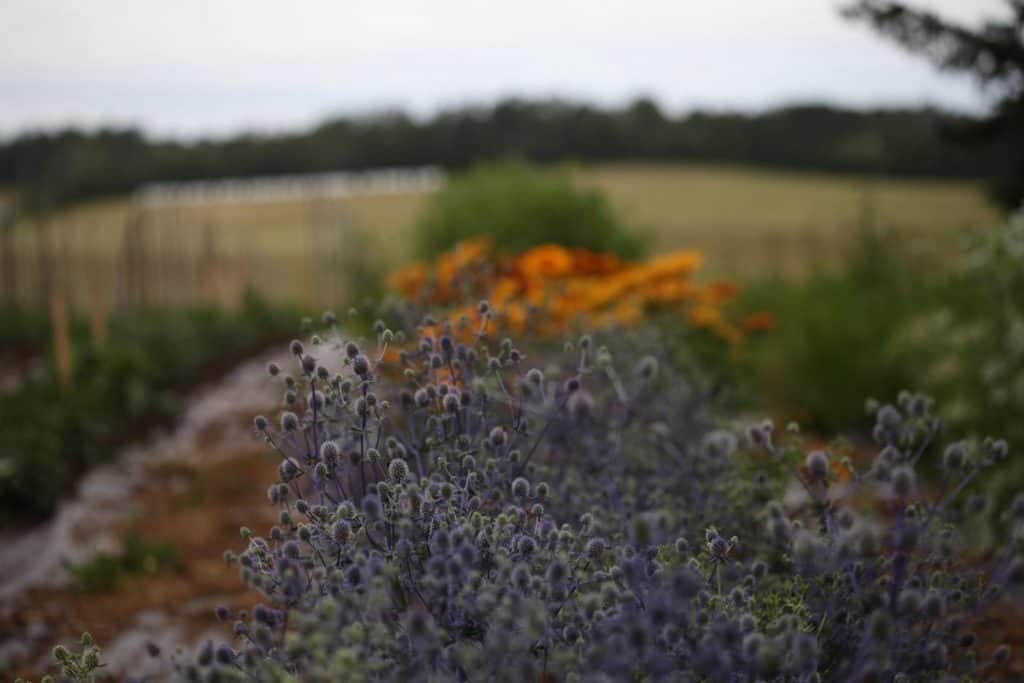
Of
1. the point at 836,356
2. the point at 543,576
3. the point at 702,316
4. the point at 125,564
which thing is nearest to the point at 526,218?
the point at 836,356

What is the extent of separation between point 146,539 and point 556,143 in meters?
25.1

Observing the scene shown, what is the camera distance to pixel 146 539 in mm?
4574

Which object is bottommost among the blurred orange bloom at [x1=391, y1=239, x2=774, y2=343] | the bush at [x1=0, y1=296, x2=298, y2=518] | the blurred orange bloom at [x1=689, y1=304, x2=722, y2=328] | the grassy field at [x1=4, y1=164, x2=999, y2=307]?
the grassy field at [x1=4, y1=164, x2=999, y2=307]

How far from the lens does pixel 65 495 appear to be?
202 inches

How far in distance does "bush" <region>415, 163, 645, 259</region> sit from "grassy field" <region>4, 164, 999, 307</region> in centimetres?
109

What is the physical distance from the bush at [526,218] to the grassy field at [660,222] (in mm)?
1089

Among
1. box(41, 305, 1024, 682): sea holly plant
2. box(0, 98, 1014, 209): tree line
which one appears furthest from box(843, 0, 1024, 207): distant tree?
box(0, 98, 1014, 209): tree line

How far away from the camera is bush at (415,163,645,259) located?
8.33 metres

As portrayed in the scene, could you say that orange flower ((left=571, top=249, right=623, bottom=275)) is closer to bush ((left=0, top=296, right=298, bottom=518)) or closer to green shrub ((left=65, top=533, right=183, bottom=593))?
green shrub ((left=65, top=533, right=183, bottom=593))

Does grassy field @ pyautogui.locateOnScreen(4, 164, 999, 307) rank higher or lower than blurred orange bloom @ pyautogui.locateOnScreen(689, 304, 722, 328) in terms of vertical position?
lower

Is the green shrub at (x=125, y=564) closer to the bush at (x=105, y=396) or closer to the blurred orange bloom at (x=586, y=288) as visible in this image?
the bush at (x=105, y=396)

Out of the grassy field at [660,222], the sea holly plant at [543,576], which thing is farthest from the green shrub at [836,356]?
the sea holly plant at [543,576]

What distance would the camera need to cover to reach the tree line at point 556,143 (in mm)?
27047

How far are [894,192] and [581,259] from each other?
24.9 m
